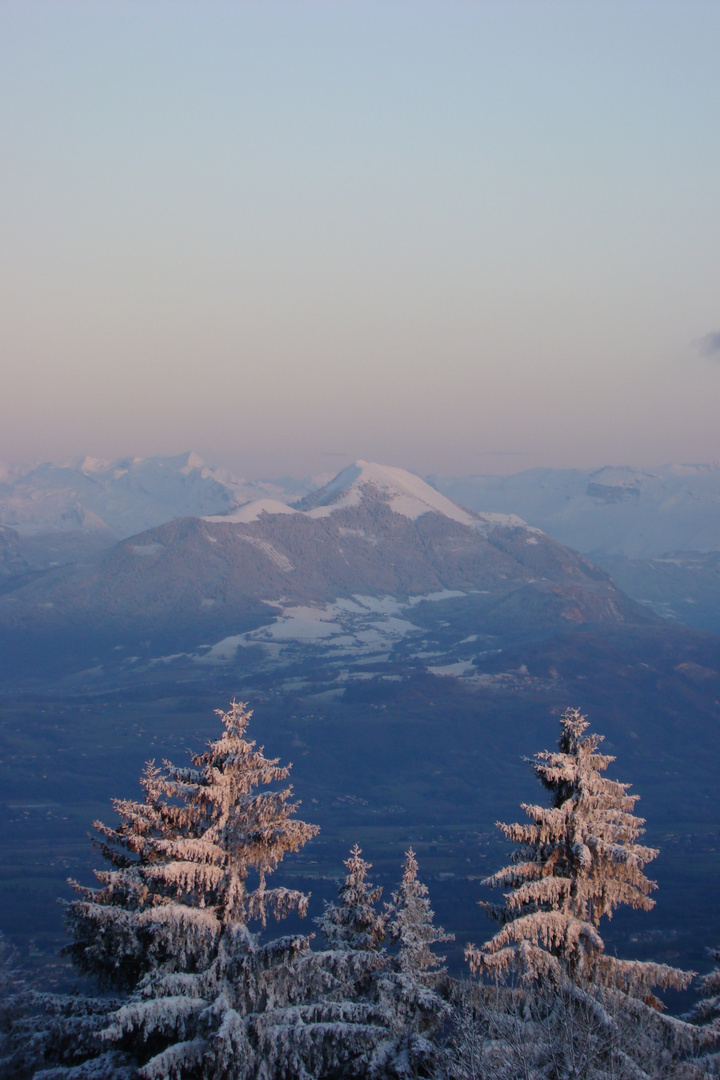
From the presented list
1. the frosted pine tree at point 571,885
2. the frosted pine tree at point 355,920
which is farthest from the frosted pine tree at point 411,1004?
the frosted pine tree at point 571,885

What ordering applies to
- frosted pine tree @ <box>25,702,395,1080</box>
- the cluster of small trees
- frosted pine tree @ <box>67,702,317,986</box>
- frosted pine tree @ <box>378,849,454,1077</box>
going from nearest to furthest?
1. the cluster of small trees
2. frosted pine tree @ <box>25,702,395,1080</box>
3. frosted pine tree @ <box>378,849,454,1077</box>
4. frosted pine tree @ <box>67,702,317,986</box>

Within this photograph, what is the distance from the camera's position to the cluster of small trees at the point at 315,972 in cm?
2212

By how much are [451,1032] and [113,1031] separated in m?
8.70

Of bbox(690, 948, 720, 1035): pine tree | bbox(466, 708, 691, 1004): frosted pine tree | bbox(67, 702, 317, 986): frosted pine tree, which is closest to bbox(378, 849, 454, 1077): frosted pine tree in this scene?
bbox(466, 708, 691, 1004): frosted pine tree

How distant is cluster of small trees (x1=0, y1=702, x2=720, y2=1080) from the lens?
72.6 ft

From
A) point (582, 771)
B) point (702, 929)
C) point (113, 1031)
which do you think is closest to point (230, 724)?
point (113, 1031)

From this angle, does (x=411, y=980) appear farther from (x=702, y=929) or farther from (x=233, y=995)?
(x=702, y=929)

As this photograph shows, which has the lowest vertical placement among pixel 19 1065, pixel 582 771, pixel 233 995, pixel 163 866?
pixel 19 1065

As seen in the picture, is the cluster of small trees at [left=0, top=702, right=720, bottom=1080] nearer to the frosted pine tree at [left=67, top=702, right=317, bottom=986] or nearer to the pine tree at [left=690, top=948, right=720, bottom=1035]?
the frosted pine tree at [left=67, top=702, right=317, bottom=986]

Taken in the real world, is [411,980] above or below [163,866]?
below

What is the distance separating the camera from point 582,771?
85.4 ft

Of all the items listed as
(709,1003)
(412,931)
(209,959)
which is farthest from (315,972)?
(709,1003)

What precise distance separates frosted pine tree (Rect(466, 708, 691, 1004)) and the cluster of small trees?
0.05 m

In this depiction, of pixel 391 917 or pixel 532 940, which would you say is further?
pixel 391 917
